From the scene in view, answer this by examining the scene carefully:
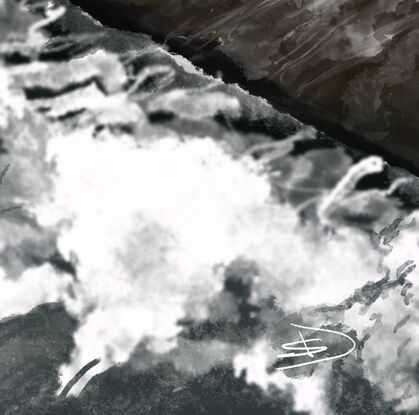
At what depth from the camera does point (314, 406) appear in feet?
6.43

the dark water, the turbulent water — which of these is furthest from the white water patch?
the dark water

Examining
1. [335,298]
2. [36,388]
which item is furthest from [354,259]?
[36,388]

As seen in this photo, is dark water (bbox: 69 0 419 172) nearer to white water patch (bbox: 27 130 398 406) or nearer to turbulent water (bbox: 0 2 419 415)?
turbulent water (bbox: 0 2 419 415)

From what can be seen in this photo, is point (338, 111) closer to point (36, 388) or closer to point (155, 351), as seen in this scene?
point (155, 351)

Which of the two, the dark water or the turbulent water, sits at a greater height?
the dark water

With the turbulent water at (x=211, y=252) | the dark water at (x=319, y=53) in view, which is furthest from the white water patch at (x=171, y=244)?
the dark water at (x=319, y=53)
